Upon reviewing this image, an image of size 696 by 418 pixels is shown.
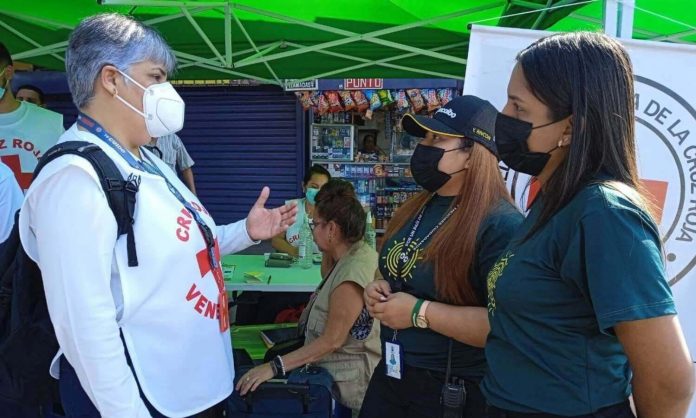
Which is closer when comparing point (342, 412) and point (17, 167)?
point (342, 412)

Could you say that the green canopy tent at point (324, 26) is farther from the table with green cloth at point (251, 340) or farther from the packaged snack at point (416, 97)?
the packaged snack at point (416, 97)

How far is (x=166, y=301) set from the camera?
1360mm

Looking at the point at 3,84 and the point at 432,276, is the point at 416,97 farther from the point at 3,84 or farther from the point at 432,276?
the point at 432,276

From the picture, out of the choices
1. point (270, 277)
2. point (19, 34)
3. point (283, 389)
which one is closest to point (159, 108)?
point (283, 389)

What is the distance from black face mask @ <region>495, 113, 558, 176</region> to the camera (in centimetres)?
124

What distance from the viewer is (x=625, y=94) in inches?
44.1

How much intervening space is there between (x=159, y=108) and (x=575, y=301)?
117 cm

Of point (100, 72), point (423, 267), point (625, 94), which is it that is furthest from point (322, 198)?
point (625, 94)

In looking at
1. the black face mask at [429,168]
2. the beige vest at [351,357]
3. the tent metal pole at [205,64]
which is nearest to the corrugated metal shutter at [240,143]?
the tent metal pole at [205,64]

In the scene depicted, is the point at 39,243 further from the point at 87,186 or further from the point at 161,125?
the point at 161,125

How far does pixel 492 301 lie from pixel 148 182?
0.93 metres

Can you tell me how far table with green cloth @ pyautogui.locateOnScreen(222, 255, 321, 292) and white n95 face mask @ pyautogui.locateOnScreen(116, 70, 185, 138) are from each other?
224 cm

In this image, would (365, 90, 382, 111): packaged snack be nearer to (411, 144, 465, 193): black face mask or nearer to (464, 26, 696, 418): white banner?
(464, 26, 696, 418): white banner

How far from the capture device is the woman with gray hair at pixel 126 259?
46.8 inches
